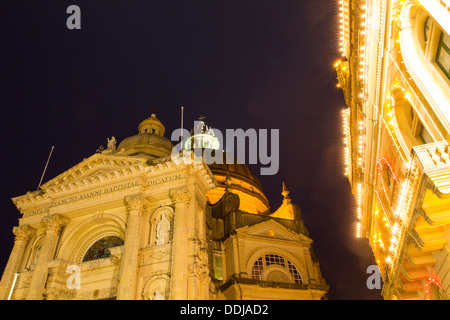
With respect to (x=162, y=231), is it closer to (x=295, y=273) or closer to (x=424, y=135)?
(x=295, y=273)

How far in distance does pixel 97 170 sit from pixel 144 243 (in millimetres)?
7155

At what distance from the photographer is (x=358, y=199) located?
2464 centimetres

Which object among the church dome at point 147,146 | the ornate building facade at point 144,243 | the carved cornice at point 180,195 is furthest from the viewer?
the church dome at point 147,146

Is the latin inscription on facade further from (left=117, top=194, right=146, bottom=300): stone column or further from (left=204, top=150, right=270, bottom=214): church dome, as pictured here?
(left=204, top=150, right=270, bottom=214): church dome

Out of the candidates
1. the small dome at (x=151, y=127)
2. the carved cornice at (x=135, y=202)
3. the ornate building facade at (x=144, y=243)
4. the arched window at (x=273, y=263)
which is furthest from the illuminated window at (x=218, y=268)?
the small dome at (x=151, y=127)

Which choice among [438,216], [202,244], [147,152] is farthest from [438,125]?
[147,152]

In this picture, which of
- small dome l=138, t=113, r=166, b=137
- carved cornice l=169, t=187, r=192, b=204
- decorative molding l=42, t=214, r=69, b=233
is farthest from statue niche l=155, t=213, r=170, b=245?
small dome l=138, t=113, r=166, b=137

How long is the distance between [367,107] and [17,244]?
24.1 metres

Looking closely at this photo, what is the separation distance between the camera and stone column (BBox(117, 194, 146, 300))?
65.5ft

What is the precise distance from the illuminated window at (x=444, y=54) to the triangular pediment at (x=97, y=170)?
18135 mm

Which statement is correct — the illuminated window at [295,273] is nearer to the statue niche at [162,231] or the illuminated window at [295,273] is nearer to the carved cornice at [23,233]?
the statue niche at [162,231]

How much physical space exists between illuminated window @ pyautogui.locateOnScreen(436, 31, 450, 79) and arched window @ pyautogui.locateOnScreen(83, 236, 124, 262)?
20148 millimetres

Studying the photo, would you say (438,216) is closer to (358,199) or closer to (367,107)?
(367,107)

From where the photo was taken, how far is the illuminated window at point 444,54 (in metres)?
11.7
